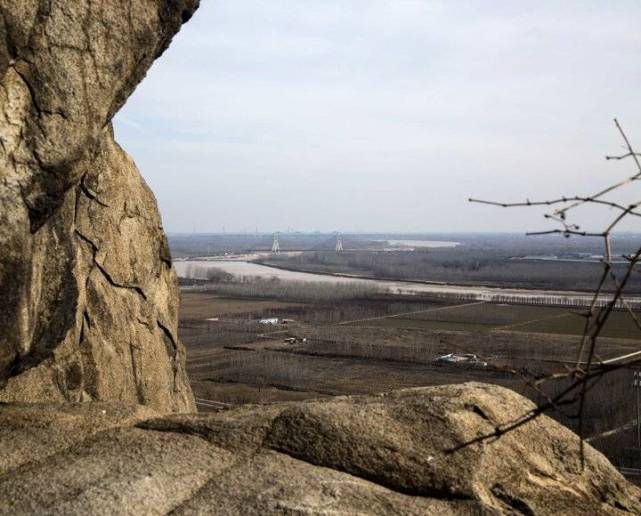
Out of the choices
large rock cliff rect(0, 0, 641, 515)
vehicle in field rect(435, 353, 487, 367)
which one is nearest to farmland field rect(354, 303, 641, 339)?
vehicle in field rect(435, 353, 487, 367)

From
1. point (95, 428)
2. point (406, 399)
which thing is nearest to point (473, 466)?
point (406, 399)

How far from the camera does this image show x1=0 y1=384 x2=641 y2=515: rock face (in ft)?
17.7

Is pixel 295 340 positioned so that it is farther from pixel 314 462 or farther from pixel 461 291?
pixel 314 462

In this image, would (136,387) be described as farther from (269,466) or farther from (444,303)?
(444,303)

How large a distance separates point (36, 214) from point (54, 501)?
2.76 metres

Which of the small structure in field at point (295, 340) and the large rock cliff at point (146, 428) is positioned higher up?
the large rock cliff at point (146, 428)

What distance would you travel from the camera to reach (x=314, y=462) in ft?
19.8

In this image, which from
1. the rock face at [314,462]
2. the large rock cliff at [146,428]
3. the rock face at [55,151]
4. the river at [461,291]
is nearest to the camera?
the rock face at [314,462]

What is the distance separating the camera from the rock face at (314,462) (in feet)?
17.7

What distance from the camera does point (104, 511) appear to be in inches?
201

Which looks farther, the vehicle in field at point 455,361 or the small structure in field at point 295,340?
the small structure in field at point 295,340

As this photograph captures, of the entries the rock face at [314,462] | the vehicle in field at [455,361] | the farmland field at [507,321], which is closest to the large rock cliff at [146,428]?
the rock face at [314,462]

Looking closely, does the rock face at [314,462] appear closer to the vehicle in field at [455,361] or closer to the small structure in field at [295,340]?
the vehicle in field at [455,361]

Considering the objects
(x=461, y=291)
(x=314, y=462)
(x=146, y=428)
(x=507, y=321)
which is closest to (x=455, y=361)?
(x=507, y=321)
